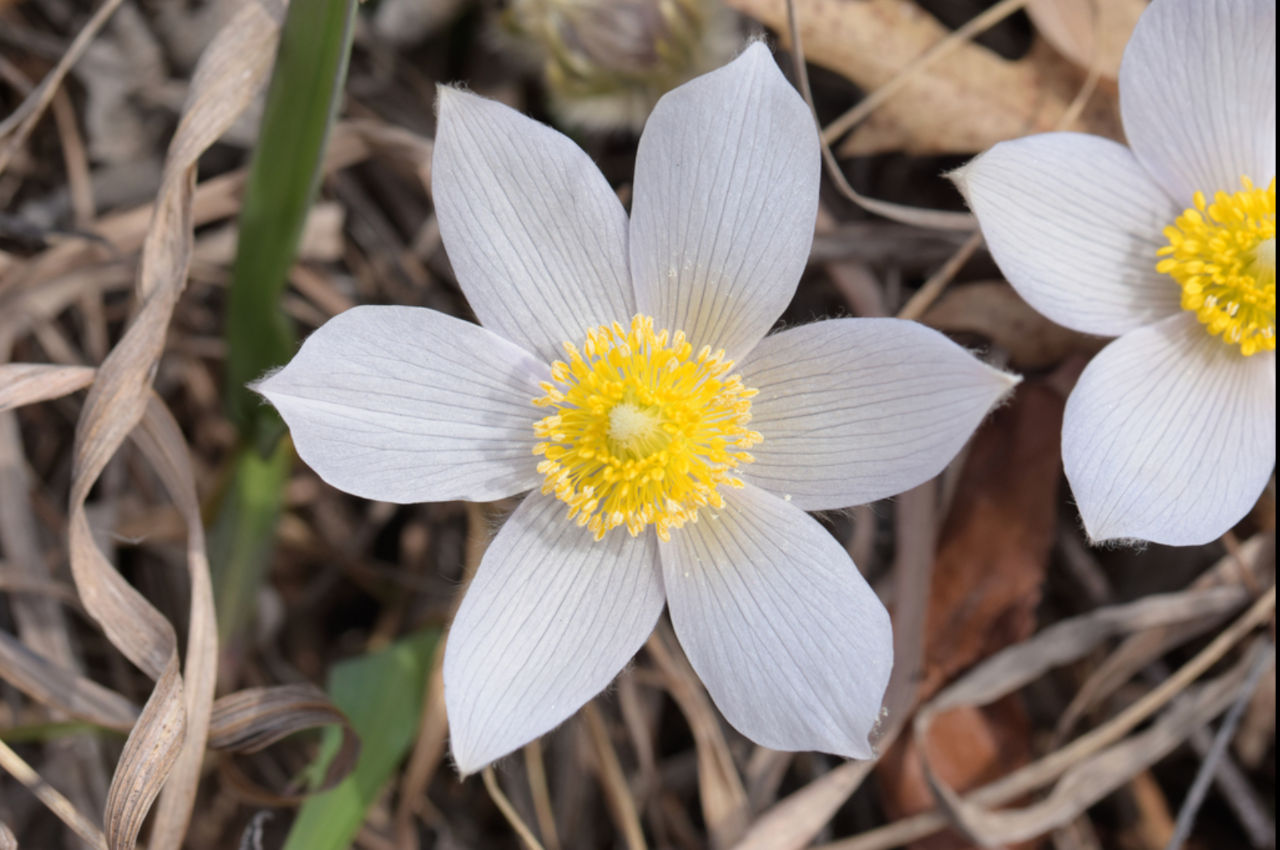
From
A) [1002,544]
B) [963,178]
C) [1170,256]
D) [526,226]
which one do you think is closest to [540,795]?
[1002,544]

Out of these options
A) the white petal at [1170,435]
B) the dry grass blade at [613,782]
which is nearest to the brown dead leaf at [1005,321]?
the white petal at [1170,435]

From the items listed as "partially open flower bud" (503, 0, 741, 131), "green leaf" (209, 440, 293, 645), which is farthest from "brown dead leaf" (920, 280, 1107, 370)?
"green leaf" (209, 440, 293, 645)

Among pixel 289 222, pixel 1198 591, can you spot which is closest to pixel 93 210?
pixel 289 222

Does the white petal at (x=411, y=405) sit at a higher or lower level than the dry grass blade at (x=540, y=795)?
higher

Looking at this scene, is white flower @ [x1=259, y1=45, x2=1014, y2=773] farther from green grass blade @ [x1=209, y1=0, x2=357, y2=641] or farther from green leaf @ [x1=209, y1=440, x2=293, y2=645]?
green leaf @ [x1=209, y1=440, x2=293, y2=645]

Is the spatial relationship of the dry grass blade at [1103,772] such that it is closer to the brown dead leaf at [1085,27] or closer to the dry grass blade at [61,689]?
the brown dead leaf at [1085,27]

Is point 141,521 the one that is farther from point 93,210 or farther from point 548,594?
point 548,594

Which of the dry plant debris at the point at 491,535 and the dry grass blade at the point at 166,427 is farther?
the dry plant debris at the point at 491,535
